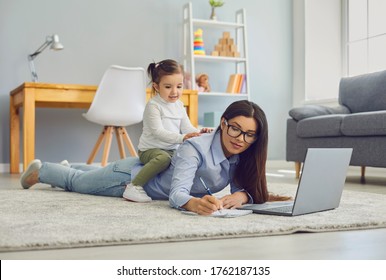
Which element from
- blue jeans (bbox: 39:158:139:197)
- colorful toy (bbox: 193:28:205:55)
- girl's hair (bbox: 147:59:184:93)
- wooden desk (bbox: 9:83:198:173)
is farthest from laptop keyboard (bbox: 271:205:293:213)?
colorful toy (bbox: 193:28:205:55)

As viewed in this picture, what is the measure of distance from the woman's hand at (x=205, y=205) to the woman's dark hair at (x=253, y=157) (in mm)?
217

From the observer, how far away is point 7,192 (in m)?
2.61

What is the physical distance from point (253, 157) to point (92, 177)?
2.98 ft

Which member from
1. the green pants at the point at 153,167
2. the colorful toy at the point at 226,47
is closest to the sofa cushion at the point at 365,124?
the green pants at the point at 153,167

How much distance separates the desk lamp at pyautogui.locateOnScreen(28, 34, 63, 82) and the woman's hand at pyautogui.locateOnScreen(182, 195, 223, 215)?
10.3ft

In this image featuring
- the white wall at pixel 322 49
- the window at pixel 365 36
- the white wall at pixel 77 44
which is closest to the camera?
the white wall at pixel 77 44

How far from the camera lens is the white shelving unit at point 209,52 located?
17.4ft

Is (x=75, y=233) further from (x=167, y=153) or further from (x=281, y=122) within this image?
(x=281, y=122)

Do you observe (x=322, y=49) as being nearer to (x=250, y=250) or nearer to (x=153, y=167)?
(x=153, y=167)

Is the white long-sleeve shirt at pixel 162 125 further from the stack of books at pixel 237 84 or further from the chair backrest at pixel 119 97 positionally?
the stack of books at pixel 237 84

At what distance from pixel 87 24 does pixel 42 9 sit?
0.41 meters

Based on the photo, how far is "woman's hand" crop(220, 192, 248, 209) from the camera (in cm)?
189

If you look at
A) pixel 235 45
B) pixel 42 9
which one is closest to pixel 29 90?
pixel 42 9

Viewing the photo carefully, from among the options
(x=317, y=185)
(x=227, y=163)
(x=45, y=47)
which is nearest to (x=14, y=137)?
(x=45, y=47)
